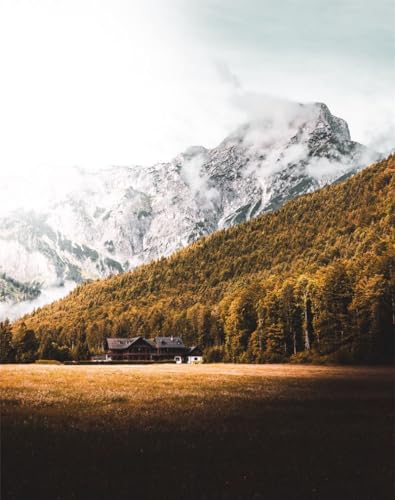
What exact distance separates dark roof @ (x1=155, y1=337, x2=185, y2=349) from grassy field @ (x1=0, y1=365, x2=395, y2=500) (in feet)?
551

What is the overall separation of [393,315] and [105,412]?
6540 centimetres

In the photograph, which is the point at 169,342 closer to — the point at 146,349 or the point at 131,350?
the point at 146,349

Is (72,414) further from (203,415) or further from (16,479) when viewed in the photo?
(16,479)

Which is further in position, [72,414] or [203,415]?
[203,415]

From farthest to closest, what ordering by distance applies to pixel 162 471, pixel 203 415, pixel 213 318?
pixel 213 318 < pixel 203 415 < pixel 162 471

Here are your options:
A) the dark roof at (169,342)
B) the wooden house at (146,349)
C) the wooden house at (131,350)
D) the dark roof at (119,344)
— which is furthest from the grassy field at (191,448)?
the dark roof at (119,344)

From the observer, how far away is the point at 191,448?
57.1ft

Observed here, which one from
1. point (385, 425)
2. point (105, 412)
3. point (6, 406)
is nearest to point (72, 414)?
point (105, 412)

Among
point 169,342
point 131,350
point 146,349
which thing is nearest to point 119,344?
point 131,350

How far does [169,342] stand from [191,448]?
18215cm

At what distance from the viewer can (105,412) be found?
23.7 m

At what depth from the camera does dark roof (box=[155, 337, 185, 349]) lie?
19564 cm

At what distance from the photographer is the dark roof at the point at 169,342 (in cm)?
19564

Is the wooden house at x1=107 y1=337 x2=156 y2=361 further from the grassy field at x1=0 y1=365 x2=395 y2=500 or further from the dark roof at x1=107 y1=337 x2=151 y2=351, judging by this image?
the grassy field at x1=0 y1=365 x2=395 y2=500
